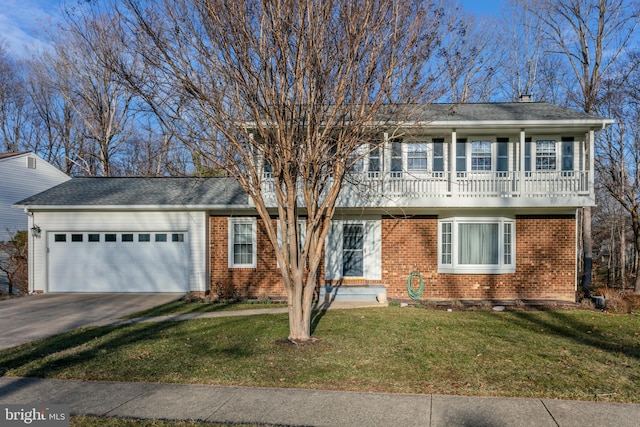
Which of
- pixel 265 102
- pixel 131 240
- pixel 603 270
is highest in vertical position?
pixel 265 102

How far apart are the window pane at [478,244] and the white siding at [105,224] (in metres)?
7.82

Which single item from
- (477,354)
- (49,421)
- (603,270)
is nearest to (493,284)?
(477,354)

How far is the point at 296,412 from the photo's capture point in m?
Answer: 4.84

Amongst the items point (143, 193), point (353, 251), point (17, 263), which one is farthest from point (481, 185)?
point (17, 263)

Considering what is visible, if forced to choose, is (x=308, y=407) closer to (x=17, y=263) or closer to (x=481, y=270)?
(x=481, y=270)

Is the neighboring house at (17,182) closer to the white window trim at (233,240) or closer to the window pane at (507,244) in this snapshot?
the white window trim at (233,240)

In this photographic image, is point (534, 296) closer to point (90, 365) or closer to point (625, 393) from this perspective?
point (625, 393)

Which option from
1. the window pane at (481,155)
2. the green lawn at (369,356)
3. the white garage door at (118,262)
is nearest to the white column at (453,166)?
the window pane at (481,155)

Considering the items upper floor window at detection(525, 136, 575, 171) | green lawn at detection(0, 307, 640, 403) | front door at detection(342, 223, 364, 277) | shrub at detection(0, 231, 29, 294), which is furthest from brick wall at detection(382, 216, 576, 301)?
shrub at detection(0, 231, 29, 294)

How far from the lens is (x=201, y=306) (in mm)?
12508

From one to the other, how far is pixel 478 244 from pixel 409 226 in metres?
2.06

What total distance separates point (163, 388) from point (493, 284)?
10593 millimetres

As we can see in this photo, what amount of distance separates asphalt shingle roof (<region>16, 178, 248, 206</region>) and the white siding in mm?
390

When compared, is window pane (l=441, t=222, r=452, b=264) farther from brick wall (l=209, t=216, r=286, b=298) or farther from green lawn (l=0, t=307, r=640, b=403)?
brick wall (l=209, t=216, r=286, b=298)
